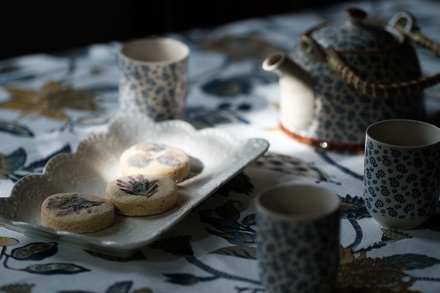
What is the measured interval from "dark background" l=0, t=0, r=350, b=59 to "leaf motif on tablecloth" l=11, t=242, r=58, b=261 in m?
1.42

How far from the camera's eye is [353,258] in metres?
0.70

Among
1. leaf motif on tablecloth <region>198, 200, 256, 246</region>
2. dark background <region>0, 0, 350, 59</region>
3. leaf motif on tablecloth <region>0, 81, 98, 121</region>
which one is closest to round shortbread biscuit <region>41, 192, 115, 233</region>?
leaf motif on tablecloth <region>198, 200, 256, 246</region>

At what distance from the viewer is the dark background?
205 cm

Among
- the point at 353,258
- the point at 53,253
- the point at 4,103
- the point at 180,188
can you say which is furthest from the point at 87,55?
the point at 353,258

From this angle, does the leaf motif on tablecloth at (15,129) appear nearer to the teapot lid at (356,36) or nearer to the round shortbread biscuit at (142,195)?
the round shortbread biscuit at (142,195)

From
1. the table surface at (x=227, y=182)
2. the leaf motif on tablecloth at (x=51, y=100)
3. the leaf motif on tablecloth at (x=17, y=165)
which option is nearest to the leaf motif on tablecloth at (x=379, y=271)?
the table surface at (x=227, y=182)

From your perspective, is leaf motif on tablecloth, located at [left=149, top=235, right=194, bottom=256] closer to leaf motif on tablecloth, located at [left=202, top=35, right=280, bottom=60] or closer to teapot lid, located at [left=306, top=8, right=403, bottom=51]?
teapot lid, located at [left=306, top=8, right=403, bottom=51]

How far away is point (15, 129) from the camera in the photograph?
1032mm

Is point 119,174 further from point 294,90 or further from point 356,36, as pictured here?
point 356,36

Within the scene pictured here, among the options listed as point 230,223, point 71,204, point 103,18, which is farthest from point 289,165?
point 103,18

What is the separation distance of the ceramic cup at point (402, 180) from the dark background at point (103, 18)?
1434 mm

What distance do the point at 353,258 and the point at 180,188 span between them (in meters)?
0.23

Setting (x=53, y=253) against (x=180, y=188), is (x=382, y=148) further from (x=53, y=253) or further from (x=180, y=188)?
(x=53, y=253)

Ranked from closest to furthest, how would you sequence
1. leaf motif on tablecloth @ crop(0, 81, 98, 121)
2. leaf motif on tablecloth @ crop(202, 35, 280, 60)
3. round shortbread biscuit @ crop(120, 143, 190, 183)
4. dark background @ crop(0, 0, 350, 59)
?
round shortbread biscuit @ crop(120, 143, 190, 183) → leaf motif on tablecloth @ crop(0, 81, 98, 121) → leaf motif on tablecloth @ crop(202, 35, 280, 60) → dark background @ crop(0, 0, 350, 59)
